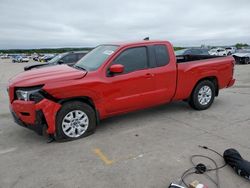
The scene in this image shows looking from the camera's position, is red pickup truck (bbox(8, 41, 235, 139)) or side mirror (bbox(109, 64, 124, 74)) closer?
red pickup truck (bbox(8, 41, 235, 139))

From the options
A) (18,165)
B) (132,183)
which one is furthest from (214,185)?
(18,165)

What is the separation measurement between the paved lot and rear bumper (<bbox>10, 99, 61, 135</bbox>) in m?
0.39

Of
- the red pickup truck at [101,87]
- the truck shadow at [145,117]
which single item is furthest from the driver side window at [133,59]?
the truck shadow at [145,117]

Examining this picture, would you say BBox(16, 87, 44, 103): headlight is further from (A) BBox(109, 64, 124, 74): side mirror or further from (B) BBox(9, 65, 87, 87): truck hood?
(A) BBox(109, 64, 124, 74): side mirror

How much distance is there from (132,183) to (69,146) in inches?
62.3

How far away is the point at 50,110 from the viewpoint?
404 cm

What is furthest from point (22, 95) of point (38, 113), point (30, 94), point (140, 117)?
point (140, 117)

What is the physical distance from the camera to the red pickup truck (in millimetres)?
4059

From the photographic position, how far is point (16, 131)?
4926 mm

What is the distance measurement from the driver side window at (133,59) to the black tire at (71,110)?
1.05 m

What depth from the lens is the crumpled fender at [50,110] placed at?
398cm

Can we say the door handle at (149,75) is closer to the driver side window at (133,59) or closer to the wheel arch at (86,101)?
the driver side window at (133,59)

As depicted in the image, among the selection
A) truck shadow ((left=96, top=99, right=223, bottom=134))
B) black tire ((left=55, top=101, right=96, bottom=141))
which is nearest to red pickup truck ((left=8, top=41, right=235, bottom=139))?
black tire ((left=55, top=101, right=96, bottom=141))

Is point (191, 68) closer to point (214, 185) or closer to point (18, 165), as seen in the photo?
point (214, 185)
